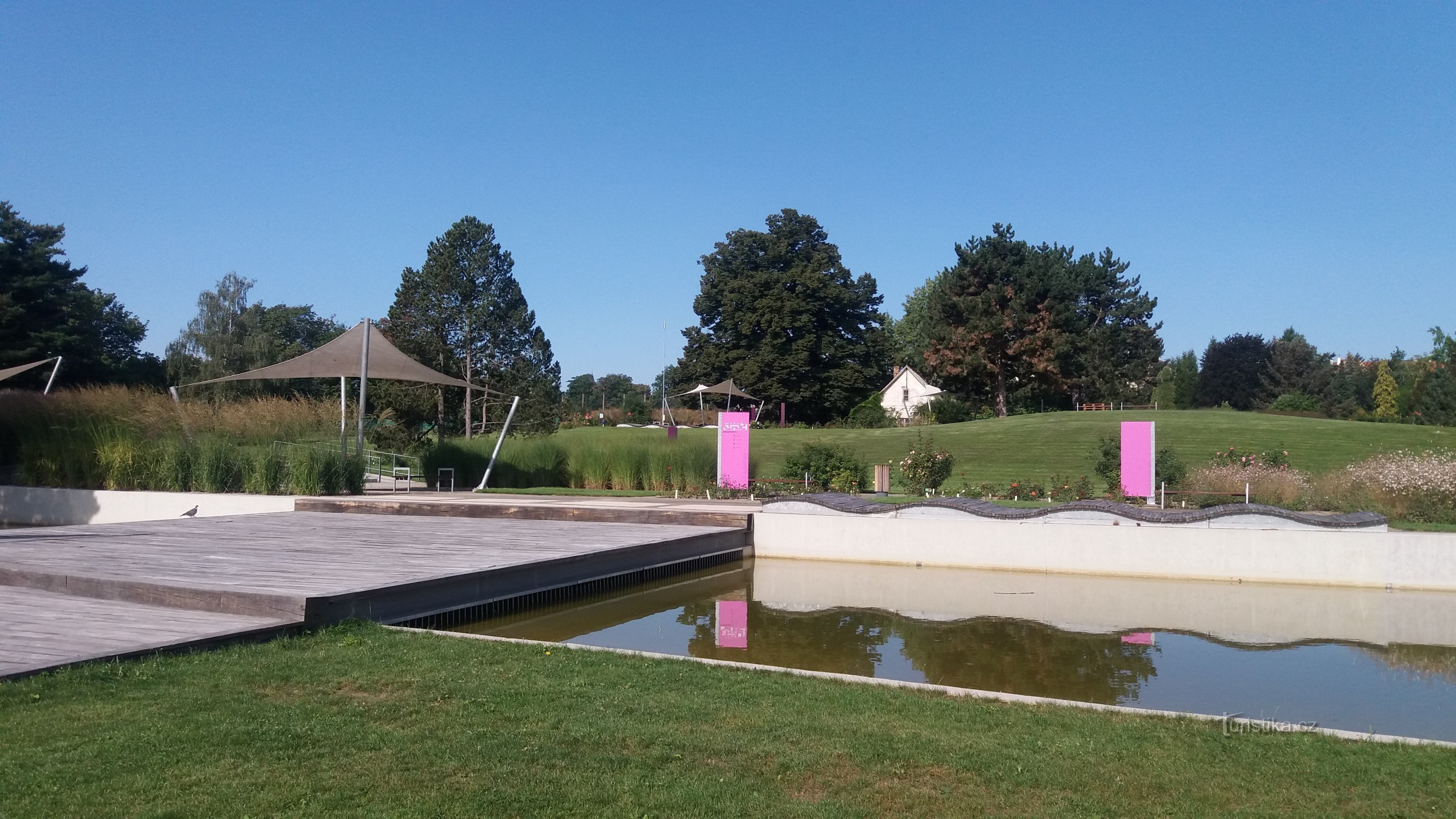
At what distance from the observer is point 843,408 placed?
40438mm

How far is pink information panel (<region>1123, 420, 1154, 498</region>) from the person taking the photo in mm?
12297

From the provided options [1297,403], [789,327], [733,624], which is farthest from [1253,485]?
[1297,403]

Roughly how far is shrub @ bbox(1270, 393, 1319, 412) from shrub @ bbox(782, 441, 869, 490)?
36.3m

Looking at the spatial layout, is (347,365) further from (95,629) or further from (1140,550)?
(1140,550)

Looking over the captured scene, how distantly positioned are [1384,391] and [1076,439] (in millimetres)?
41482

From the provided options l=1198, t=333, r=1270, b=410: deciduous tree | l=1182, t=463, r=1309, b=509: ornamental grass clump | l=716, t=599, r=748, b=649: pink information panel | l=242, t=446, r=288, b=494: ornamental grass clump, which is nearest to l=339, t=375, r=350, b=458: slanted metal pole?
l=242, t=446, r=288, b=494: ornamental grass clump

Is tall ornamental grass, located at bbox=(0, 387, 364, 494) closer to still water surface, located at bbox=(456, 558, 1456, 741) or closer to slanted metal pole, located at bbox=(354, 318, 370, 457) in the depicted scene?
slanted metal pole, located at bbox=(354, 318, 370, 457)

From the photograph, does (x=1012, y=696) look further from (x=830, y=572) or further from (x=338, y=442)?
(x=338, y=442)

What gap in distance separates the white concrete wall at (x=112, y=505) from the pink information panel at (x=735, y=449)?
247 inches

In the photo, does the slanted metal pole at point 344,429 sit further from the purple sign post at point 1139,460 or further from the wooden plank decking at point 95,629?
the purple sign post at point 1139,460

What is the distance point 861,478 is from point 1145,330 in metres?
46.4

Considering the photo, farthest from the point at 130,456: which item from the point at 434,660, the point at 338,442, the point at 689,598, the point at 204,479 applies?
the point at 434,660

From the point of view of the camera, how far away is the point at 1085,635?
736 cm

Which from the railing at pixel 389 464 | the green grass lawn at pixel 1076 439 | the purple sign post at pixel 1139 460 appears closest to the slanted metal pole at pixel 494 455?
the railing at pixel 389 464
